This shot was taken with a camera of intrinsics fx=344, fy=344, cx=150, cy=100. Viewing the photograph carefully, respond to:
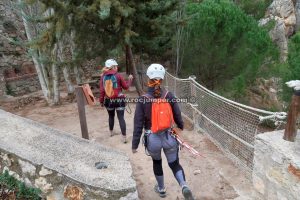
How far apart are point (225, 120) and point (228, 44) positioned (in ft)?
12.9

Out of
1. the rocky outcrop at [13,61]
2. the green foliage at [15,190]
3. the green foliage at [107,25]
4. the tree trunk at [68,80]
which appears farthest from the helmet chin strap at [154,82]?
the rocky outcrop at [13,61]

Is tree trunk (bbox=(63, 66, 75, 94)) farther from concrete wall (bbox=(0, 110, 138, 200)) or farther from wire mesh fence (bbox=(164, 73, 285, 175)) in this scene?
concrete wall (bbox=(0, 110, 138, 200))

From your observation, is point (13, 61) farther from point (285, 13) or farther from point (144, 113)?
point (285, 13)

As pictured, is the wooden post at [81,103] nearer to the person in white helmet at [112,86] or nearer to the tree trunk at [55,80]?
the person in white helmet at [112,86]

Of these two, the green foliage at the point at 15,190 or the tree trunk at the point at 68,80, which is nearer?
the green foliage at the point at 15,190

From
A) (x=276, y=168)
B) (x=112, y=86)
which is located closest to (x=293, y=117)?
(x=276, y=168)

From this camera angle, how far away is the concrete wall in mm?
3139

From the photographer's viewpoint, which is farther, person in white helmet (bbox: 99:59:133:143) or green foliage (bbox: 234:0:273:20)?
green foliage (bbox: 234:0:273:20)

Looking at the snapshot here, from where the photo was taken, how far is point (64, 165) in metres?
3.44

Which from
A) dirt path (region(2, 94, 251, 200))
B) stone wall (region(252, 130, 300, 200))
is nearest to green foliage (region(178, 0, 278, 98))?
dirt path (region(2, 94, 251, 200))

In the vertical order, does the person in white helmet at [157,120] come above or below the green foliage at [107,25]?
below

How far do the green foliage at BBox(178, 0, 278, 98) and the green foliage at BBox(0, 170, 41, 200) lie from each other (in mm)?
6130

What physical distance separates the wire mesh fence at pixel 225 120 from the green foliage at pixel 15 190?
2.56m

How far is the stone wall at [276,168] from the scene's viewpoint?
2.52m
